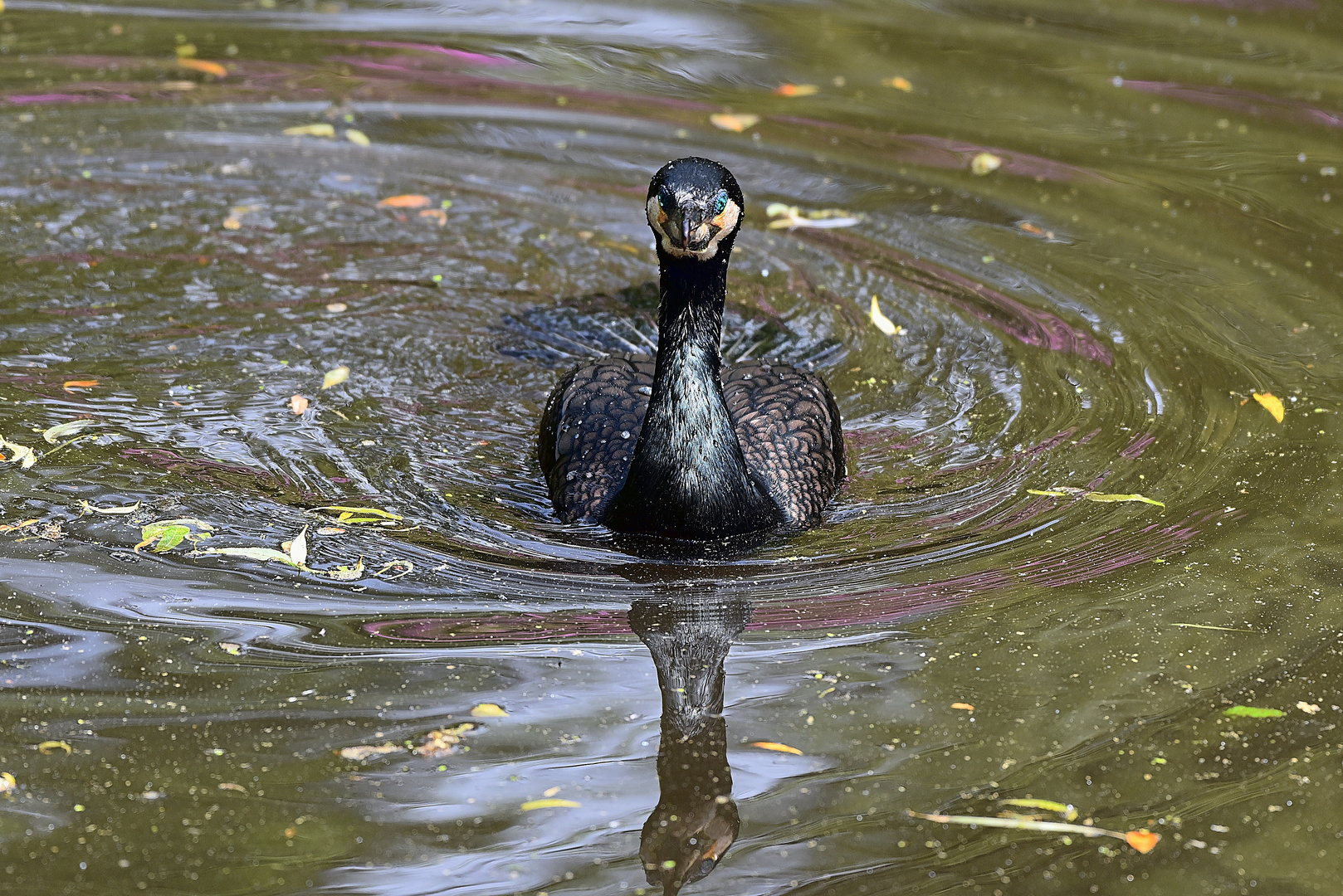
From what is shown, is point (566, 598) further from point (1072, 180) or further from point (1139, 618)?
point (1072, 180)

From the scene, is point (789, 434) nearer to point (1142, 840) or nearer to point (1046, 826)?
point (1046, 826)

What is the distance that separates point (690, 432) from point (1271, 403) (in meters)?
3.07

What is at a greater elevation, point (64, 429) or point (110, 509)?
point (64, 429)

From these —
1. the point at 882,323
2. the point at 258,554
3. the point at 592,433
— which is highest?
the point at 882,323

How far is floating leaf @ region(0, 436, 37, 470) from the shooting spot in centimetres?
619

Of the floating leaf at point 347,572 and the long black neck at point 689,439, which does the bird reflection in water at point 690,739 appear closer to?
the long black neck at point 689,439

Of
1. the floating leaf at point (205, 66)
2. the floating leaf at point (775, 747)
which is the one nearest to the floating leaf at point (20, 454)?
the floating leaf at point (775, 747)

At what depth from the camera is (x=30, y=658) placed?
4914 millimetres

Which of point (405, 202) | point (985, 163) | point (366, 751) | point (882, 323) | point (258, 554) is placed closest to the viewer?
point (366, 751)

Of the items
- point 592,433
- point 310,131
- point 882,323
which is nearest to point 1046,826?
point 592,433

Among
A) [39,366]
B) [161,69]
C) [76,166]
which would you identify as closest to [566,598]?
[39,366]

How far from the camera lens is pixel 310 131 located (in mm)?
10070

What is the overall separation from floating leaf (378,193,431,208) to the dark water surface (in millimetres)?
74

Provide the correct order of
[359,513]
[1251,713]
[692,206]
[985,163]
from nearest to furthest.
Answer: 1. [1251,713]
2. [692,206]
3. [359,513]
4. [985,163]
